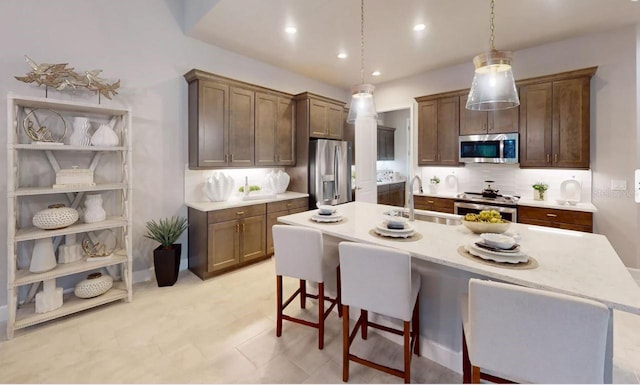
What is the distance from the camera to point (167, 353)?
207 cm

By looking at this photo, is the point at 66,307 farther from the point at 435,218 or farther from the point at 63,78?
the point at 435,218

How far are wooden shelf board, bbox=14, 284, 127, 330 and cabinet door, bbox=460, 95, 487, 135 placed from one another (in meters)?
4.96

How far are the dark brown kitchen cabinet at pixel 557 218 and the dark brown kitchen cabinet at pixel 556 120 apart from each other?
632 mm

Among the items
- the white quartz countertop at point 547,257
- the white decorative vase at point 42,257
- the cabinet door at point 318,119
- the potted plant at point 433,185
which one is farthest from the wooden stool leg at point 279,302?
the potted plant at point 433,185

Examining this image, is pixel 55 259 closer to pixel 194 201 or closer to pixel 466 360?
pixel 194 201

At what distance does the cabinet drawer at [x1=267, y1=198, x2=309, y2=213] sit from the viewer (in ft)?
13.1

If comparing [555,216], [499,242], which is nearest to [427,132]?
[555,216]

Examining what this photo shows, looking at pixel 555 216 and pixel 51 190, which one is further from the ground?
pixel 51 190

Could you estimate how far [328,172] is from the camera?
469cm

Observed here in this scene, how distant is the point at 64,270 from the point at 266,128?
282 centimetres

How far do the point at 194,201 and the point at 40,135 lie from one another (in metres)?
1.64

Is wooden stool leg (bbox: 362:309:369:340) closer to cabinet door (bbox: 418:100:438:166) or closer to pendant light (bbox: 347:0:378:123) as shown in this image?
pendant light (bbox: 347:0:378:123)

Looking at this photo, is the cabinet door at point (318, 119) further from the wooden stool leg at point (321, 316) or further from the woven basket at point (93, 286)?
the woven basket at point (93, 286)

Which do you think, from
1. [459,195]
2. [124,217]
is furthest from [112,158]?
[459,195]
